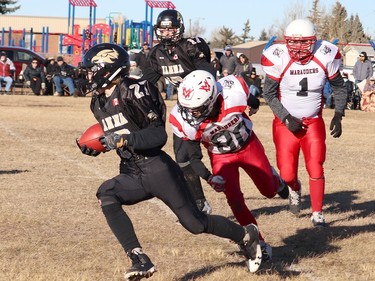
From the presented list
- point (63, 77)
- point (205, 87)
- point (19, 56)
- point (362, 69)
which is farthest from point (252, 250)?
point (19, 56)

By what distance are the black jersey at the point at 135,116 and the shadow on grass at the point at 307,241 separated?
1.03m

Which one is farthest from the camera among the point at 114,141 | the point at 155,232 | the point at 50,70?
the point at 50,70

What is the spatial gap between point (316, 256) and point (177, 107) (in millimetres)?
1492

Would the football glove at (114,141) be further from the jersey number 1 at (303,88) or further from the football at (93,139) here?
the jersey number 1 at (303,88)

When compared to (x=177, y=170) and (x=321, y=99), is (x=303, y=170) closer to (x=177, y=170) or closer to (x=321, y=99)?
(x=321, y=99)

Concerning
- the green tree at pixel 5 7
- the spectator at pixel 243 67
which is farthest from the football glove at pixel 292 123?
the green tree at pixel 5 7

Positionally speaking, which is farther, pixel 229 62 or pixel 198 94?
pixel 229 62

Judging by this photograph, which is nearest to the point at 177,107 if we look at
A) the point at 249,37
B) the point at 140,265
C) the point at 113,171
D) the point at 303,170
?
the point at 140,265

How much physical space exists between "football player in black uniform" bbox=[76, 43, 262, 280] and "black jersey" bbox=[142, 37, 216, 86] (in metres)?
2.30

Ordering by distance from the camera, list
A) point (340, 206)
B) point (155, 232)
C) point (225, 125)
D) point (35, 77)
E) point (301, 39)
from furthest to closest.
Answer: point (35, 77), point (340, 206), point (301, 39), point (155, 232), point (225, 125)

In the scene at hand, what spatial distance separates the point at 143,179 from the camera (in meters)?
5.20

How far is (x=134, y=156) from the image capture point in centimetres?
524

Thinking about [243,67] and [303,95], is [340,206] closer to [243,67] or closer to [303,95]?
[303,95]

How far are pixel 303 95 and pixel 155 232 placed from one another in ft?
5.94
